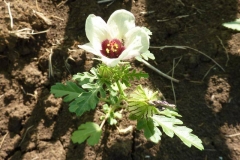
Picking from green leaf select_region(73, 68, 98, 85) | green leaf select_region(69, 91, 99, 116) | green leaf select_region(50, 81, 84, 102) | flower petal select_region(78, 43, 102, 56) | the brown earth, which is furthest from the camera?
the brown earth

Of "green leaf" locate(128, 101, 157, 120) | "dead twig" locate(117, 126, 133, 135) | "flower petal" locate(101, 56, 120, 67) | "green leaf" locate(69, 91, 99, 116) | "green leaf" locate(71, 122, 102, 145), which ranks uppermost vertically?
"flower petal" locate(101, 56, 120, 67)

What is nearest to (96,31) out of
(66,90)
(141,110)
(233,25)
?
(66,90)

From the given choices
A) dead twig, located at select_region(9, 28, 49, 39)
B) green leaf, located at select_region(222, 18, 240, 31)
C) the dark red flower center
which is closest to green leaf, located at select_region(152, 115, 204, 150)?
the dark red flower center

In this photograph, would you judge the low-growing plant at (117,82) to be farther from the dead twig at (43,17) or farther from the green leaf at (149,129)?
the dead twig at (43,17)

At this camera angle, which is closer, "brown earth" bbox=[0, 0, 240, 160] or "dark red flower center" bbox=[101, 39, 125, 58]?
"dark red flower center" bbox=[101, 39, 125, 58]

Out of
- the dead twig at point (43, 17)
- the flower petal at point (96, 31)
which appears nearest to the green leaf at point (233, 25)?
the flower petal at point (96, 31)

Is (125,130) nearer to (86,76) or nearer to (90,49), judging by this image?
(86,76)

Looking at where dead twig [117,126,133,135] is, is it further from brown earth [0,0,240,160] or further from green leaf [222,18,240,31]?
green leaf [222,18,240,31]
